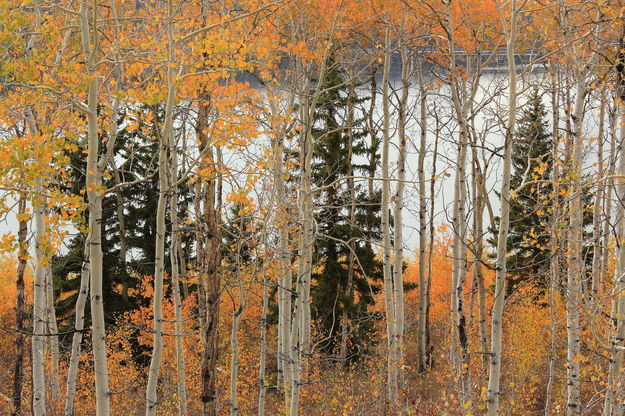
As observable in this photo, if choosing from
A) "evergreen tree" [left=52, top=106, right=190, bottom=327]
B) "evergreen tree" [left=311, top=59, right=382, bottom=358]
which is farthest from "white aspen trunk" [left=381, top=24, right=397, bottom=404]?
"evergreen tree" [left=52, top=106, right=190, bottom=327]

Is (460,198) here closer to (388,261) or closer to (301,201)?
(388,261)

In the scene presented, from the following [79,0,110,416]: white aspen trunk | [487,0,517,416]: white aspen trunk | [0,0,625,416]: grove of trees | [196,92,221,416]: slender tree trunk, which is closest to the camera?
[487,0,517,416]: white aspen trunk

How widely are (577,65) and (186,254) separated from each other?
15860 millimetres

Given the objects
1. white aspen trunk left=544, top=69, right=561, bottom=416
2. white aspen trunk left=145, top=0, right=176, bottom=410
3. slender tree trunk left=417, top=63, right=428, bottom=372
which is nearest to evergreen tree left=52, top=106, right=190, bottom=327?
slender tree trunk left=417, top=63, right=428, bottom=372

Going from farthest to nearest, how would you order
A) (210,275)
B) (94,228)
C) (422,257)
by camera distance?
(422,257) → (210,275) → (94,228)

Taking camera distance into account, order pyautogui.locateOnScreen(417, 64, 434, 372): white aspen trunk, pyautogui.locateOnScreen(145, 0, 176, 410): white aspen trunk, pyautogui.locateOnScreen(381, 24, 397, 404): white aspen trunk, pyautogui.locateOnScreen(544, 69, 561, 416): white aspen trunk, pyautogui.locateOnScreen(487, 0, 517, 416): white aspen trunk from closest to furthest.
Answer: pyautogui.locateOnScreen(487, 0, 517, 416): white aspen trunk → pyautogui.locateOnScreen(145, 0, 176, 410): white aspen trunk → pyautogui.locateOnScreen(544, 69, 561, 416): white aspen trunk → pyautogui.locateOnScreen(381, 24, 397, 404): white aspen trunk → pyautogui.locateOnScreen(417, 64, 434, 372): white aspen trunk

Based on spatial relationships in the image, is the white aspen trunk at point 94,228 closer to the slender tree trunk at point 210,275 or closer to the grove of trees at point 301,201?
the grove of trees at point 301,201

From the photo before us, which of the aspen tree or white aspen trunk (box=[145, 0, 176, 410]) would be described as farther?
the aspen tree

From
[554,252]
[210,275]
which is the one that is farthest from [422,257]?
[210,275]

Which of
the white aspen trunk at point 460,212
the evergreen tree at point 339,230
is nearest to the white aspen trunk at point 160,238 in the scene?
the white aspen trunk at point 460,212

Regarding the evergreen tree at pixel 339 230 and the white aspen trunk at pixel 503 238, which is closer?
the white aspen trunk at pixel 503 238

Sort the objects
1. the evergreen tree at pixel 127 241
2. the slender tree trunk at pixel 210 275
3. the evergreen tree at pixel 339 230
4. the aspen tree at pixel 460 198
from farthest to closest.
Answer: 1. the evergreen tree at pixel 127 241
2. the evergreen tree at pixel 339 230
3. the slender tree trunk at pixel 210 275
4. the aspen tree at pixel 460 198

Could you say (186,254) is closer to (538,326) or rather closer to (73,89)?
(538,326)

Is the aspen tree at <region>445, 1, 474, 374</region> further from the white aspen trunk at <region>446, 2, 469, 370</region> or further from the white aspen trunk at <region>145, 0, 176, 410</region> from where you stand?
the white aspen trunk at <region>145, 0, 176, 410</region>
